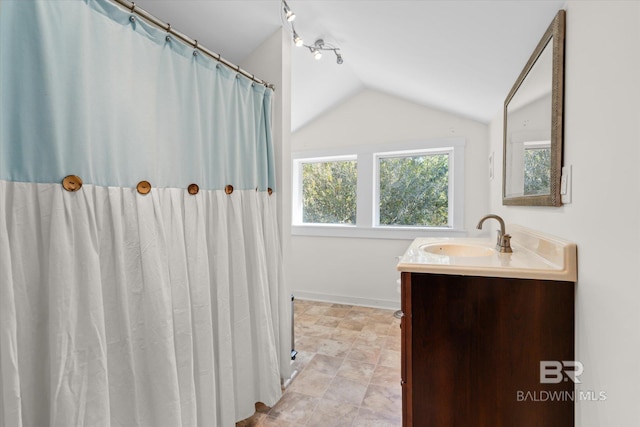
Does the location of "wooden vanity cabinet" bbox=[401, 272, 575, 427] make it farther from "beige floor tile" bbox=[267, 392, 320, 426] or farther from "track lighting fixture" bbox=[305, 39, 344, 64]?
"track lighting fixture" bbox=[305, 39, 344, 64]

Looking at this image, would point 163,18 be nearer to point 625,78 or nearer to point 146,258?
point 146,258

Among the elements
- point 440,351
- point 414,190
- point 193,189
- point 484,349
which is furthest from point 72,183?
point 414,190

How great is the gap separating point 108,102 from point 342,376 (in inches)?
77.0

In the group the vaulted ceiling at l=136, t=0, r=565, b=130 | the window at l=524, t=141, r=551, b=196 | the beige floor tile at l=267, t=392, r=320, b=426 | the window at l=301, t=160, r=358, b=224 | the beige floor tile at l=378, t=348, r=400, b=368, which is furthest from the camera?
the window at l=301, t=160, r=358, b=224

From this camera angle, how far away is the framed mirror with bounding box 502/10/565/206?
1.04 metres

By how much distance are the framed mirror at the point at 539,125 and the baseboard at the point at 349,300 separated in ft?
5.62

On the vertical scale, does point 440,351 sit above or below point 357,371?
above

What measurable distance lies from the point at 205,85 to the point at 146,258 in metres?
0.83

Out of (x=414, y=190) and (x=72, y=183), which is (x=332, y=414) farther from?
(x=414, y=190)

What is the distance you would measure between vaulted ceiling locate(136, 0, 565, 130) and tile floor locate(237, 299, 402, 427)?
6.50 feet

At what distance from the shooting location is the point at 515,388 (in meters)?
1.01

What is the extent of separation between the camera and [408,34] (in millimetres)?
1628

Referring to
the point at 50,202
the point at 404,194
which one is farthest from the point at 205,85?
the point at 404,194

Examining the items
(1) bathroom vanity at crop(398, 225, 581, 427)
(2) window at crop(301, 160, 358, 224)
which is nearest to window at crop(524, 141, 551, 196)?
(1) bathroom vanity at crop(398, 225, 581, 427)
